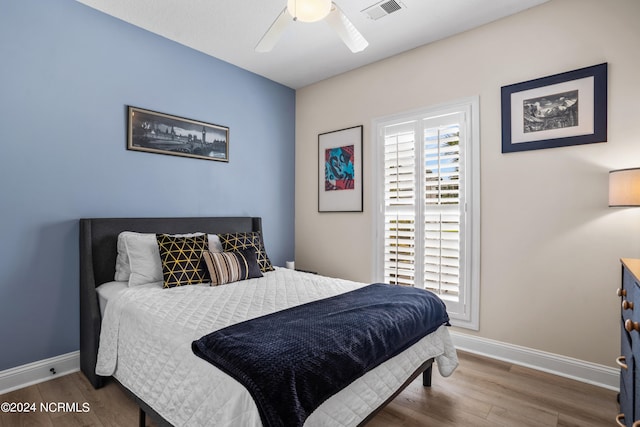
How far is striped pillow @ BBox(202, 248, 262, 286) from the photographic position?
2570 mm

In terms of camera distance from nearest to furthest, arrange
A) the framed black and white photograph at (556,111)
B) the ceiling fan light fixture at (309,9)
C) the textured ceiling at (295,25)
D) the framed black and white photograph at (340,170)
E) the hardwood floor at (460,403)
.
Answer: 1. the ceiling fan light fixture at (309,9)
2. the hardwood floor at (460,403)
3. the framed black and white photograph at (556,111)
4. the textured ceiling at (295,25)
5. the framed black and white photograph at (340,170)

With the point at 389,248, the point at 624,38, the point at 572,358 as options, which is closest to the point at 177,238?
the point at 389,248

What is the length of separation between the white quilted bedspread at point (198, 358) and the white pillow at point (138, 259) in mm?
202

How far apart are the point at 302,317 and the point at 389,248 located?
1.92 metres

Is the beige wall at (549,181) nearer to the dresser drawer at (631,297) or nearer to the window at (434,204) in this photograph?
the window at (434,204)

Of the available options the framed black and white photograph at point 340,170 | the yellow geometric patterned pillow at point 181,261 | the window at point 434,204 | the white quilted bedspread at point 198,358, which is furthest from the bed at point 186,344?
the framed black and white photograph at point 340,170

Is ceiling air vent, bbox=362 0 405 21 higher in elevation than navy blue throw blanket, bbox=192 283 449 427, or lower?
higher

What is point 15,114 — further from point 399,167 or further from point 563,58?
point 563,58

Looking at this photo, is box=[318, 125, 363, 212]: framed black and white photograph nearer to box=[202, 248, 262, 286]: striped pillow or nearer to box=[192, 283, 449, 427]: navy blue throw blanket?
box=[202, 248, 262, 286]: striped pillow

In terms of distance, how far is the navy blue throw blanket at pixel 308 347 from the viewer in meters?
1.18

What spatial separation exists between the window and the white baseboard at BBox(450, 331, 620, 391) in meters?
0.15

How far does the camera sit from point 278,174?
4156mm

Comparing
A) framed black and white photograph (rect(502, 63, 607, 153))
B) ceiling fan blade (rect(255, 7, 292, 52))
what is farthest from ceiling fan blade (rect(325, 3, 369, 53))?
framed black and white photograph (rect(502, 63, 607, 153))

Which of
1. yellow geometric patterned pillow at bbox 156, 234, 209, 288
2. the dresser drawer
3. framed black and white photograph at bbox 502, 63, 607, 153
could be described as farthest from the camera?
yellow geometric patterned pillow at bbox 156, 234, 209, 288
